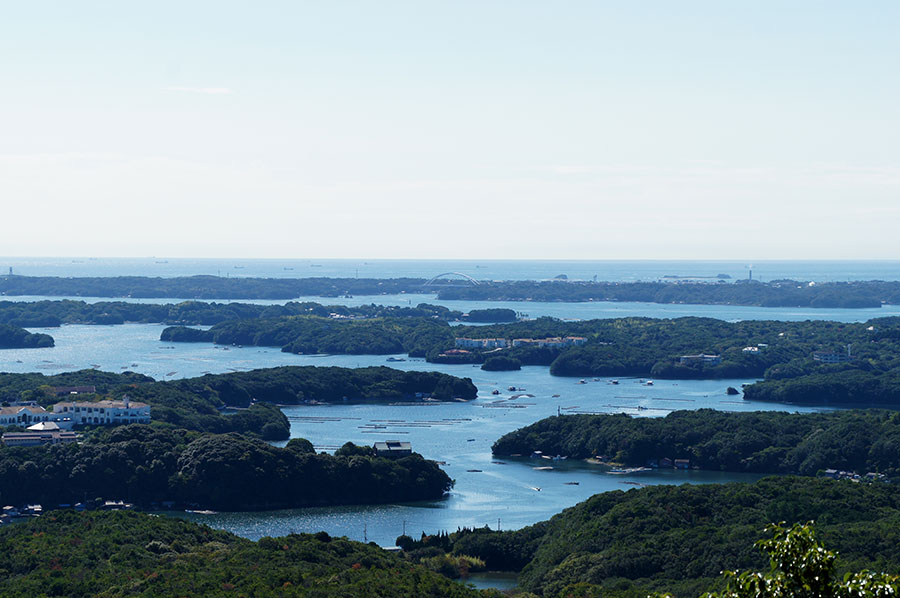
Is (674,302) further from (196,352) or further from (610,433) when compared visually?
(610,433)

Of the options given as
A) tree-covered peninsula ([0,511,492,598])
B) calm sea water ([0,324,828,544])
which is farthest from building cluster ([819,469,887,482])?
tree-covered peninsula ([0,511,492,598])

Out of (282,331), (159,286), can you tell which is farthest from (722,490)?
(159,286)

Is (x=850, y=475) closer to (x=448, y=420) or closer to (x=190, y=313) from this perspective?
(x=448, y=420)

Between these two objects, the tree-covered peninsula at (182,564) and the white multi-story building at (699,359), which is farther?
the white multi-story building at (699,359)

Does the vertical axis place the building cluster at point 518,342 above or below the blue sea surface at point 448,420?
above

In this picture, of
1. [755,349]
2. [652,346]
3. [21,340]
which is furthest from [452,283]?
[755,349]

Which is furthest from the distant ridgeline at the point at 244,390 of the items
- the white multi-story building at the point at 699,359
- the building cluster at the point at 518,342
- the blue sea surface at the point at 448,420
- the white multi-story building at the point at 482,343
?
the building cluster at the point at 518,342

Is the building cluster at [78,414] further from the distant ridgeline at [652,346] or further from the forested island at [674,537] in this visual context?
the distant ridgeline at [652,346]
